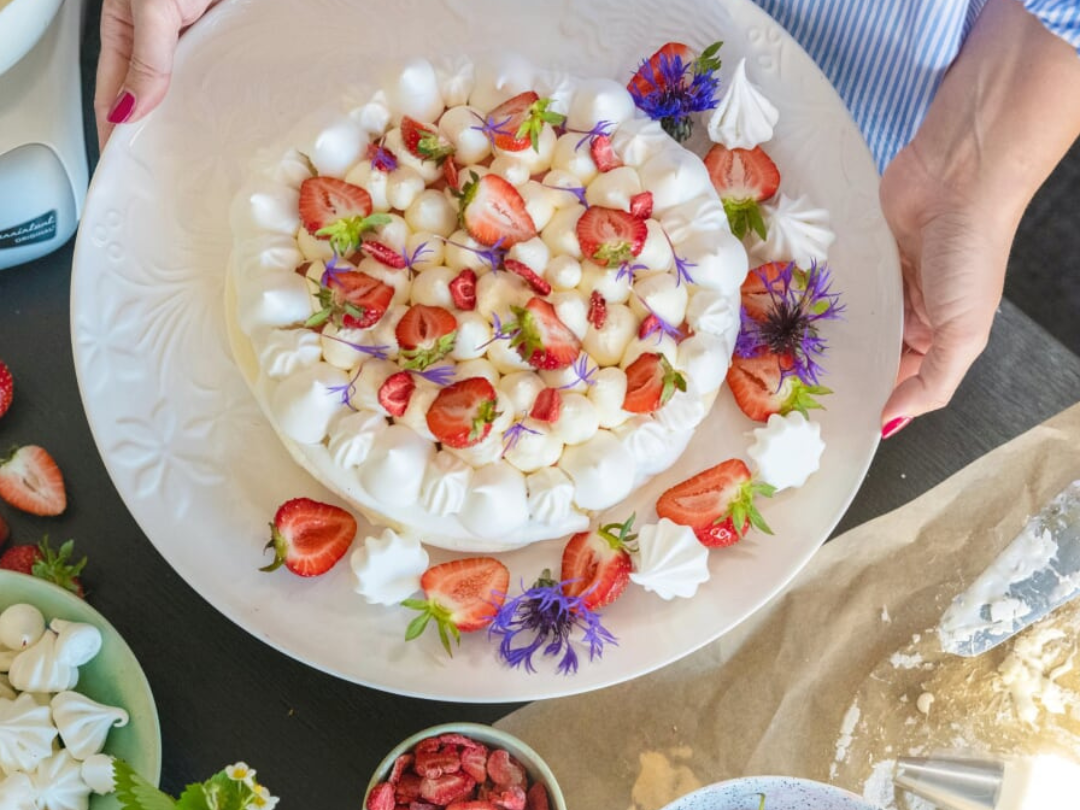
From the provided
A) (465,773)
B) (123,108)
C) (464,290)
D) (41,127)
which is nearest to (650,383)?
(464,290)

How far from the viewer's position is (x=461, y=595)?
3.26 ft

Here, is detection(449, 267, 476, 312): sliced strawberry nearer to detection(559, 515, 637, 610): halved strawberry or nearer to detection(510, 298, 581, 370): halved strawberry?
detection(510, 298, 581, 370): halved strawberry

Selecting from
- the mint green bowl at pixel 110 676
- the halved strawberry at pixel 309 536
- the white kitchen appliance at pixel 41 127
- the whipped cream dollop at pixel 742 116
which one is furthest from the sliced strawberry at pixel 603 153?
the mint green bowl at pixel 110 676

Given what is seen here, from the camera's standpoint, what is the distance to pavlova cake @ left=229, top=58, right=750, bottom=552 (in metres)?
0.97

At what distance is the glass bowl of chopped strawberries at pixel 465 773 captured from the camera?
3.44 ft

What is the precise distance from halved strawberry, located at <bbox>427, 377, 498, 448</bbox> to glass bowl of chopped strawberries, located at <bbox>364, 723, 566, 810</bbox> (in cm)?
31

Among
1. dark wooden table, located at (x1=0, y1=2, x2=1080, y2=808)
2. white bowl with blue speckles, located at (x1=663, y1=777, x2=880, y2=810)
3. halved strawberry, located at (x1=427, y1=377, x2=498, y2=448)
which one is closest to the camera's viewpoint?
halved strawberry, located at (x1=427, y1=377, x2=498, y2=448)

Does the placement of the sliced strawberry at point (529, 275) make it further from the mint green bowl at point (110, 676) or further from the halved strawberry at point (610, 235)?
the mint green bowl at point (110, 676)

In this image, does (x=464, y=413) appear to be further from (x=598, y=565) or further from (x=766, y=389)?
(x=766, y=389)

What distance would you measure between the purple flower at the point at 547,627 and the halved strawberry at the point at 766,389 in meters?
0.26

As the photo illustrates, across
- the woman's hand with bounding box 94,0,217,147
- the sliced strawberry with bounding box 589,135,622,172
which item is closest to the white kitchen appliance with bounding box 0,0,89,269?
the woman's hand with bounding box 94,0,217,147

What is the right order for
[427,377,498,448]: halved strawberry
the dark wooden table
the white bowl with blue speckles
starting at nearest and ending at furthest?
[427,377,498,448]: halved strawberry < the white bowl with blue speckles < the dark wooden table

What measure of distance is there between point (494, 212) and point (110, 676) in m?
0.59

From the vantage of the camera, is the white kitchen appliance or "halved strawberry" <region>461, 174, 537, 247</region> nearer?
"halved strawberry" <region>461, 174, 537, 247</region>
